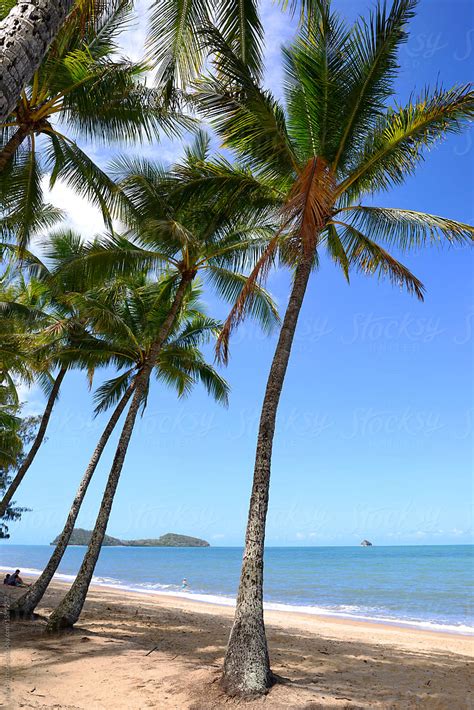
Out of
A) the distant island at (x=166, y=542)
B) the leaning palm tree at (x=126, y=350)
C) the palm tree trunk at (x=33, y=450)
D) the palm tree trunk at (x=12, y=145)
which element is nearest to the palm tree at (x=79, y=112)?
the palm tree trunk at (x=12, y=145)

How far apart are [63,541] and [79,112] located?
27.6ft

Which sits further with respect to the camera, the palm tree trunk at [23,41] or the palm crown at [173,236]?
the palm crown at [173,236]

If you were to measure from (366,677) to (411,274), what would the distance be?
5.98 meters

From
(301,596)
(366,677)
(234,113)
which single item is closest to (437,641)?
(366,677)

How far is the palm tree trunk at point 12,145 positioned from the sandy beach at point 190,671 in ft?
20.7

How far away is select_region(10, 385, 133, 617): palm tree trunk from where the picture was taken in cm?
1038

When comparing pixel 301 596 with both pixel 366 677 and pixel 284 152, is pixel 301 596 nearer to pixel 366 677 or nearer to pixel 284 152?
pixel 366 677

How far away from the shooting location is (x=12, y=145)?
743 centimetres

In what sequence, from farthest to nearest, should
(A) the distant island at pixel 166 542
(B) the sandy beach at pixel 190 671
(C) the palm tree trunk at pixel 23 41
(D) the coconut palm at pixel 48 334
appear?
(A) the distant island at pixel 166 542, (D) the coconut palm at pixel 48 334, (B) the sandy beach at pixel 190 671, (C) the palm tree trunk at pixel 23 41

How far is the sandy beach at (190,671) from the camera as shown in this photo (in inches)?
227

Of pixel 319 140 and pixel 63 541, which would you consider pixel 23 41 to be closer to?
pixel 319 140

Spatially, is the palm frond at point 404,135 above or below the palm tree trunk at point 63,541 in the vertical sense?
above

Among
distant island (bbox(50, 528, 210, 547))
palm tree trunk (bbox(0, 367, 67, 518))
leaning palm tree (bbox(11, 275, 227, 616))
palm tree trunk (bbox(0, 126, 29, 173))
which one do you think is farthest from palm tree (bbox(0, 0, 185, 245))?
distant island (bbox(50, 528, 210, 547))

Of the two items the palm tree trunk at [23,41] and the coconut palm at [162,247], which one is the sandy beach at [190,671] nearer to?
the coconut palm at [162,247]
